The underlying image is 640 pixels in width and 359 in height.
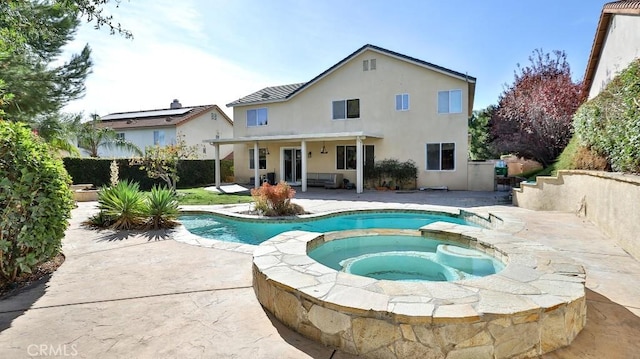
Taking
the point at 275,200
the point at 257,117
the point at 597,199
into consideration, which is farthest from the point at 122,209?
the point at 257,117

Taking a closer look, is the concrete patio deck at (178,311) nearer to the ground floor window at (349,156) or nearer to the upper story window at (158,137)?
the ground floor window at (349,156)

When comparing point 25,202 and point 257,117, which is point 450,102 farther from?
point 25,202

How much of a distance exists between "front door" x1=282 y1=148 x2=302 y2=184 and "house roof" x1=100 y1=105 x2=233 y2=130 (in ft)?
36.3

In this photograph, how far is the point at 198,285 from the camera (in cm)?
430

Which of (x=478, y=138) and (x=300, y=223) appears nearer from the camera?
(x=300, y=223)

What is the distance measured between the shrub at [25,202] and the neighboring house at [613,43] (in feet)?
48.2

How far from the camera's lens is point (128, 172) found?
65.0 feet

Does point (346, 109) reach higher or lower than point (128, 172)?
higher

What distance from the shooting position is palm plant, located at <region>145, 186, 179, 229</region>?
812 centimetres

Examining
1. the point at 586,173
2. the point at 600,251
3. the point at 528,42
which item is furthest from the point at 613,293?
the point at 528,42

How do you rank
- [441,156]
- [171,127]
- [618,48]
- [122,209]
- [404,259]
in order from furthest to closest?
[171,127] → [441,156] → [618,48] → [122,209] → [404,259]

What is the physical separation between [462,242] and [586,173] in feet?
15.9

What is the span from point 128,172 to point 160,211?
14002 millimetres

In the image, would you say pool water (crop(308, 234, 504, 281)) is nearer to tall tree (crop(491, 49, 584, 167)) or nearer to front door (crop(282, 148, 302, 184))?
tall tree (crop(491, 49, 584, 167))
